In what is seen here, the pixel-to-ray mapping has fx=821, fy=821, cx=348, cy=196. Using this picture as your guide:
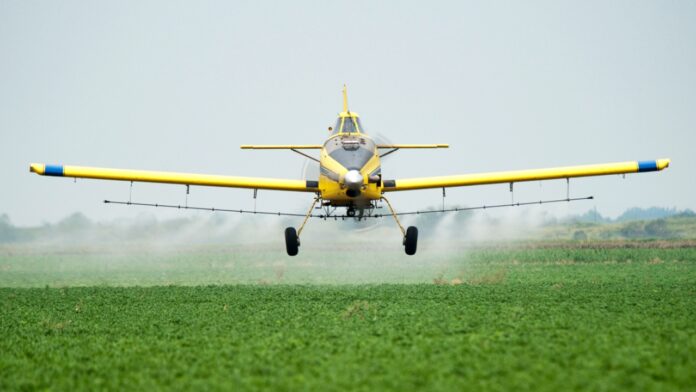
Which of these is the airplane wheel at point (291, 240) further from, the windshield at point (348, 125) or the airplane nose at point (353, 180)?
the windshield at point (348, 125)

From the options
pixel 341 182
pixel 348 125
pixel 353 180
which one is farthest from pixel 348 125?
pixel 353 180

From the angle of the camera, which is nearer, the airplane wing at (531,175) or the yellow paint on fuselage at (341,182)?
the yellow paint on fuselage at (341,182)

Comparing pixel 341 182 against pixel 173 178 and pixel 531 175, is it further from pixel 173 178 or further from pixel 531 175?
pixel 531 175

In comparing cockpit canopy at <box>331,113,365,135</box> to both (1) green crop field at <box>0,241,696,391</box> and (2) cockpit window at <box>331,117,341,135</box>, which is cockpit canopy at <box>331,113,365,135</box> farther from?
(1) green crop field at <box>0,241,696,391</box>

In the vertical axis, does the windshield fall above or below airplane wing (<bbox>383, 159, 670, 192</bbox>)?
above

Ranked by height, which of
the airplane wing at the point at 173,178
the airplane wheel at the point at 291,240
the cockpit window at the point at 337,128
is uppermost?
the cockpit window at the point at 337,128

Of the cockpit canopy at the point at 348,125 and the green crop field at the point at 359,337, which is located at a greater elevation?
the cockpit canopy at the point at 348,125

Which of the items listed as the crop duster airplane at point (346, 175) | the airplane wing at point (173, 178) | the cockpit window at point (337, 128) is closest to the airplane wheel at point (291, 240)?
the crop duster airplane at point (346, 175)

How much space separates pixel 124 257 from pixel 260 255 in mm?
12470

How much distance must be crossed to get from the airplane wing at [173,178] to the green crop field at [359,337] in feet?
14.7

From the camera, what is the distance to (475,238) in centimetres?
7756

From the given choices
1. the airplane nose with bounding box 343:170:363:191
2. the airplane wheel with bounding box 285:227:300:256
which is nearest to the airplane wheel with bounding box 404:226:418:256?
the airplane wheel with bounding box 285:227:300:256

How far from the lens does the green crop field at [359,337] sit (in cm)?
1678

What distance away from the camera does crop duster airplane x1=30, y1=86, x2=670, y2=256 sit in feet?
95.1
